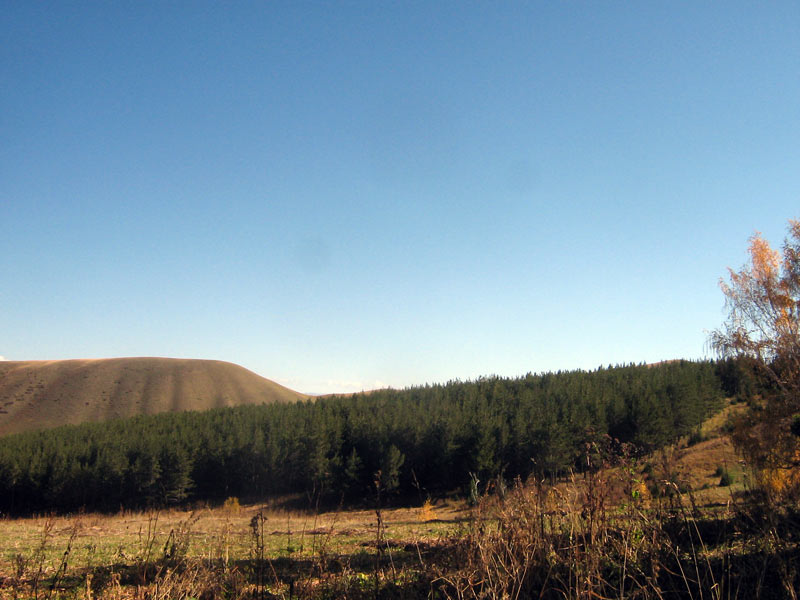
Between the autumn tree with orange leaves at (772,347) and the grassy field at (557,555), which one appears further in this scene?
the autumn tree with orange leaves at (772,347)

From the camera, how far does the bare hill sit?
96.9m

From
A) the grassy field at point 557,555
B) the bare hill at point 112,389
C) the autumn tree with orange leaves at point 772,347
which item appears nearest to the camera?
the grassy field at point 557,555

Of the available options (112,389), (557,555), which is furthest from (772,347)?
(112,389)

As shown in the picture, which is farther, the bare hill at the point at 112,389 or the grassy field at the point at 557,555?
the bare hill at the point at 112,389

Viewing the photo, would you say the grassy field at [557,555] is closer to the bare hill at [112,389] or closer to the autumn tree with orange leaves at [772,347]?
the autumn tree with orange leaves at [772,347]

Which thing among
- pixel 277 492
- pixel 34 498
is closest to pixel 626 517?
pixel 277 492

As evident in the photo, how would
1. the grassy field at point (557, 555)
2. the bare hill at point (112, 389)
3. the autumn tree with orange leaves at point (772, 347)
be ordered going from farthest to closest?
1. the bare hill at point (112, 389)
2. the autumn tree with orange leaves at point (772, 347)
3. the grassy field at point (557, 555)

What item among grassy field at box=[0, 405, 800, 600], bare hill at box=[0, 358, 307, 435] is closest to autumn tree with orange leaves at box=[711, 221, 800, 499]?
grassy field at box=[0, 405, 800, 600]

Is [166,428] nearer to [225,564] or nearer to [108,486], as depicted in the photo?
[108,486]

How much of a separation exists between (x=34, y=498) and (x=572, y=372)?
8963 centimetres

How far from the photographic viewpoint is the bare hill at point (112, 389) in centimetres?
9694

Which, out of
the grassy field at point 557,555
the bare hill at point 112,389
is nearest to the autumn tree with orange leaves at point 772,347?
the grassy field at point 557,555

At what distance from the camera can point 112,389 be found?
110 m

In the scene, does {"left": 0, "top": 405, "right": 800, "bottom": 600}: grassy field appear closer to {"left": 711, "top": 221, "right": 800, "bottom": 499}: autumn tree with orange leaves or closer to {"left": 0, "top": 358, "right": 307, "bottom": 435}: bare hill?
{"left": 711, "top": 221, "right": 800, "bottom": 499}: autumn tree with orange leaves
